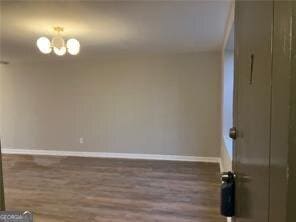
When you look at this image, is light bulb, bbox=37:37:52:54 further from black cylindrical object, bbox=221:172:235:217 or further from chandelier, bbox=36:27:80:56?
black cylindrical object, bbox=221:172:235:217

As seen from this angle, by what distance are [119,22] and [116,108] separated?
302cm

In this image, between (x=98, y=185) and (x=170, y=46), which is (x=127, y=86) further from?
(x=98, y=185)

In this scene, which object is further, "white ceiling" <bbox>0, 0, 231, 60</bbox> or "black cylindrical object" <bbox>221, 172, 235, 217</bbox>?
"white ceiling" <bbox>0, 0, 231, 60</bbox>

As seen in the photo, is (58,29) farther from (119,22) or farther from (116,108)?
(116,108)

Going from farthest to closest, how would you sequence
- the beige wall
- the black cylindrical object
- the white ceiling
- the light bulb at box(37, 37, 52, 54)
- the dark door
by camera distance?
the beige wall, the light bulb at box(37, 37, 52, 54), the white ceiling, the black cylindrical object, the dark door

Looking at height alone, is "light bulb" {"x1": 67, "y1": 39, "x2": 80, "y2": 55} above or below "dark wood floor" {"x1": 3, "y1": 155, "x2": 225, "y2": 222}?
above

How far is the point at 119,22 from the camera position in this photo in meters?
3.26

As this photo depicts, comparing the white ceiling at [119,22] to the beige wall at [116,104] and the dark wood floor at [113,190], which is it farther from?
the dark wood floor at [113,190]

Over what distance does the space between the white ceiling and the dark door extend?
1.94 meters

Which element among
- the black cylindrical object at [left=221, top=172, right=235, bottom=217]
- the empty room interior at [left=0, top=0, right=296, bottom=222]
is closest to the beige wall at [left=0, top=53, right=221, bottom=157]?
the empty room interior at [left=0, top=0, right=296, bottom=222]

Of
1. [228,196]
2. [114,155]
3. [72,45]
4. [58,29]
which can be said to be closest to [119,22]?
[72,45]

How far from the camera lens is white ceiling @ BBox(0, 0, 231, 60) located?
106 inches

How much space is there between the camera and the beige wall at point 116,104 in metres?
5.67

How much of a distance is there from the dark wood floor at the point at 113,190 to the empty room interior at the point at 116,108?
0.02m
